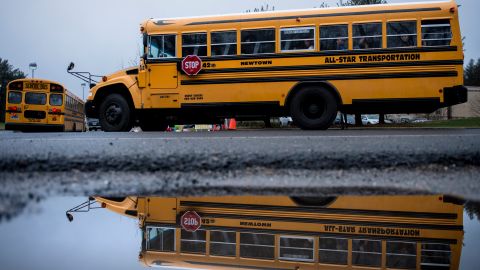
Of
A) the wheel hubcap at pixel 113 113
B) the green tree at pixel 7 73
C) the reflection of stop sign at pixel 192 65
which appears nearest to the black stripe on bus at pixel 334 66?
the reflection of stop sign at pixel 192 65

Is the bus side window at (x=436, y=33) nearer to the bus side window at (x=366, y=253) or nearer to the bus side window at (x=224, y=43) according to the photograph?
the bus side window at (x=224, y=43)

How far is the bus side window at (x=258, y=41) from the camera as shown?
9.10 m

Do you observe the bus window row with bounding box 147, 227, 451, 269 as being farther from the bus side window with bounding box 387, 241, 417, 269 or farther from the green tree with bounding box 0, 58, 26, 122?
the green tree with bounding box 0, 58, 26, 122

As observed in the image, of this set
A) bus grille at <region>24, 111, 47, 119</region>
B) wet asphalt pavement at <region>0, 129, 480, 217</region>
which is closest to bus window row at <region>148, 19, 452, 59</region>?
wet asphalt pavement at <region>0, 129, 480, 217</region>

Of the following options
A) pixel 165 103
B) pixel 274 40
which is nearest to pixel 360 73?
pixel 274 40

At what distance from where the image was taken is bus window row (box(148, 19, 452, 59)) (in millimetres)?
8477

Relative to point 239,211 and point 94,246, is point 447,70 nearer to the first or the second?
point 239,211

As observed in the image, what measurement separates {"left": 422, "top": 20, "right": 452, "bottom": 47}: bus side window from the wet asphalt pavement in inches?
189

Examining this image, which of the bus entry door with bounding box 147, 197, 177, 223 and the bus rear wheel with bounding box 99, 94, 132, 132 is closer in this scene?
the bus entry door with bounding box 147, 197, 177, 223

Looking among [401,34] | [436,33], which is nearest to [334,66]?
[401,34]

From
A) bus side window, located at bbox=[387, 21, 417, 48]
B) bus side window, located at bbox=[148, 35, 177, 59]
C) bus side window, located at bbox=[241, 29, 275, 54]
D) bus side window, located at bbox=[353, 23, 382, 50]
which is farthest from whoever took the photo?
bus side window, located at bbox=[148, 35, 177, 59]

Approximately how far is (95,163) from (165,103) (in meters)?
6.25

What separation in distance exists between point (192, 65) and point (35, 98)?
13132 millimetres

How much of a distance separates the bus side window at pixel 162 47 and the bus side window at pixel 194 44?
232mm
